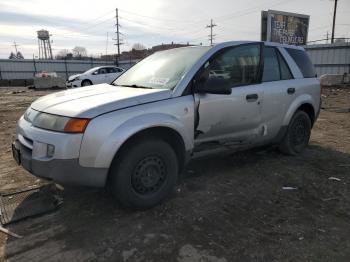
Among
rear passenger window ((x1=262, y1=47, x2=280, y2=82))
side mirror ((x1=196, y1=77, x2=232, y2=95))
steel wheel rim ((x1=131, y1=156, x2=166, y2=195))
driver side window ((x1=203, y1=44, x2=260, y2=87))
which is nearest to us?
steel wheel rim ((x1=131, y1=156, x2=166, y2=195))

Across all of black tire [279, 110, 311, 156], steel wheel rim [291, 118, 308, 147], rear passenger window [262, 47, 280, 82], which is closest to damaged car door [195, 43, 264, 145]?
rear passenger window [262, 47, 280, 82]

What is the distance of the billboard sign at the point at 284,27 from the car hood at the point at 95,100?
21387mm

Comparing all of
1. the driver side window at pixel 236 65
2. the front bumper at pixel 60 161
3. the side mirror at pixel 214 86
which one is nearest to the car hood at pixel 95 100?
the front bumper at pixel 60 161

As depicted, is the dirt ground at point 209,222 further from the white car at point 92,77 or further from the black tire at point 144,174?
the white car at point 92,77

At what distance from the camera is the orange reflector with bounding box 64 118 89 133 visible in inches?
127

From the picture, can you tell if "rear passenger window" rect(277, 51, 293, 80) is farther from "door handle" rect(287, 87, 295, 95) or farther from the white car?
the white car

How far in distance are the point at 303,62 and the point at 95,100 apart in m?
3.77

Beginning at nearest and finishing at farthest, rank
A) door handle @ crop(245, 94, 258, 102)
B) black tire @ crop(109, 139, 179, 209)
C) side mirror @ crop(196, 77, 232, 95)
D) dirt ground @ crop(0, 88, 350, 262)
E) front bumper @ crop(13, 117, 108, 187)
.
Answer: dirt ground @ crop(0, 88, 350, 262), front bumper @ crop(13, 117, 108, 187), black tire @ crop(109, 139, 179, 209), side mirror @ crop(196, 77, 232, 95), door handle @ crop(245, 94, 258, 102)

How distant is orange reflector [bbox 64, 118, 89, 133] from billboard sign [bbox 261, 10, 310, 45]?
22.2 metres

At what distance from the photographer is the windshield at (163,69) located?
4.11 metres

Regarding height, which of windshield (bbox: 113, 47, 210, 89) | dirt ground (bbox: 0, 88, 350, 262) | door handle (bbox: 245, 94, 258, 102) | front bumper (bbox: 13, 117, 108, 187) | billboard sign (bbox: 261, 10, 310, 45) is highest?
billboard sign (bbox: 261, 10, 310, 45)

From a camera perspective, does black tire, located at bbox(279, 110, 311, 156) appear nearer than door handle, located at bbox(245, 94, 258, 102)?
No

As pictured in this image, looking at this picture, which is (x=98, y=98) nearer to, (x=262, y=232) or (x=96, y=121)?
(x=96, y=121)

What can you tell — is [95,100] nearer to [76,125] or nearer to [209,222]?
[76,125]
